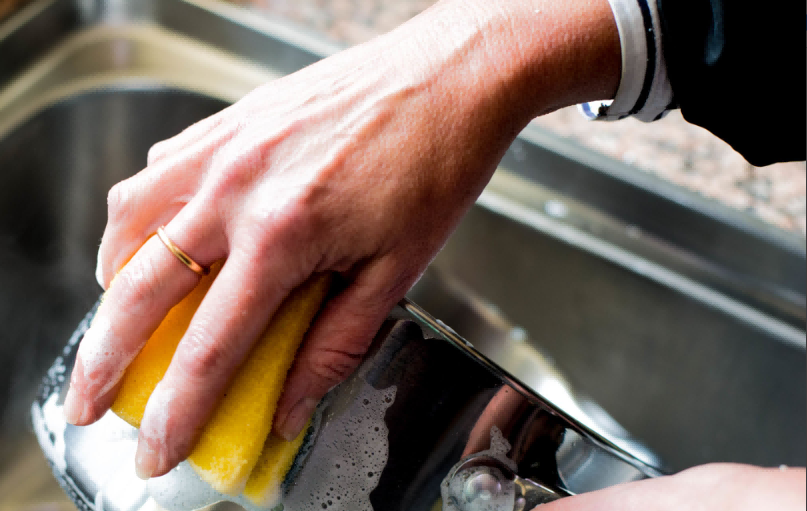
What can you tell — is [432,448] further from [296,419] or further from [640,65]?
[640,65]

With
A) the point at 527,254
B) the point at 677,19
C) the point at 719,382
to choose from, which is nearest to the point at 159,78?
the point at 527,254

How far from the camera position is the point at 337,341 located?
1.17 feet

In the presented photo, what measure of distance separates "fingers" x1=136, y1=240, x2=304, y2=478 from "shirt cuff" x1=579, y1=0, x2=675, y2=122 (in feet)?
0.81

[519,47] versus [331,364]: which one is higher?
[519,47]

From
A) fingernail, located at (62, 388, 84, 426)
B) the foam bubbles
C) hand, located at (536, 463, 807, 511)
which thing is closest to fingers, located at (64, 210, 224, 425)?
fingernail, located at (62, 388, 84, 426)

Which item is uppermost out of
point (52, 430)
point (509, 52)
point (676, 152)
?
point (676, 152)

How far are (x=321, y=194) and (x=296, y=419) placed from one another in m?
0.12

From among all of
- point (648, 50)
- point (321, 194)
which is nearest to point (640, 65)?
point (648, 50)

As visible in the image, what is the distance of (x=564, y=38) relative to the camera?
40 cm

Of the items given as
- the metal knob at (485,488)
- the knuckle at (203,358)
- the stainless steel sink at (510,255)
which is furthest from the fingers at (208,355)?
the stainless steel sink at (510,255)

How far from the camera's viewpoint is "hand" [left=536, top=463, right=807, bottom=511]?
0.28m

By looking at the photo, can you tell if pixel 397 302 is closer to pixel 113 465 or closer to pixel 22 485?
pixel 113 465

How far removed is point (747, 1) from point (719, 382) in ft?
1.35

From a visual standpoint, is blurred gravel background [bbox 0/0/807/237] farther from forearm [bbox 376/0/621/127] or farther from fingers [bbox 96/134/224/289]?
fingers [bbox 96/134/224/289]
